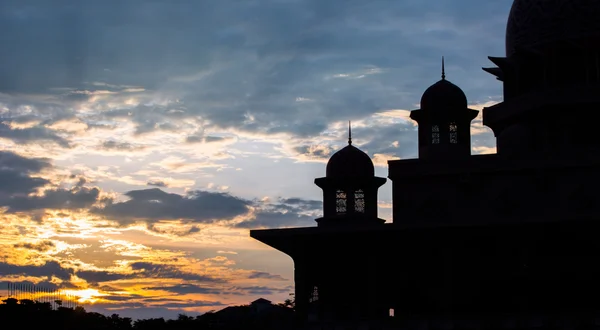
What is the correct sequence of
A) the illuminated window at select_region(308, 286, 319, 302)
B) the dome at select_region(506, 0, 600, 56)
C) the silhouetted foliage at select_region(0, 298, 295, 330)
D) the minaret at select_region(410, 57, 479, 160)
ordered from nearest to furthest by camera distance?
the dome at select_region(506, 0, 600, 56) < the minaret at select_region(410, 57, 479, 160) < the illuminated window at select_region(308, 286, 319, 302) < the silhouetted foliage at select_region(0, 298, 295, 330)

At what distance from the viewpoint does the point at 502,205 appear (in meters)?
38.1

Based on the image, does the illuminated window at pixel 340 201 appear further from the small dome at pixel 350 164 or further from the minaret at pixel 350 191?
the small dome at pixel 350 164

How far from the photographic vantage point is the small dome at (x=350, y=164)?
44.5 m

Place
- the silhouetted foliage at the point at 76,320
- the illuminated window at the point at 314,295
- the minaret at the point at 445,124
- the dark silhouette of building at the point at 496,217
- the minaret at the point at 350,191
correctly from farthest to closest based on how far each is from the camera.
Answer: the silhouetted foliage at the point at 76,320 → the minaret at the point at 350,191 → the illuminated window at the point at 314,295 → the minaret at the point at 445,124 → the dark silhouette of building at the point at 496,217

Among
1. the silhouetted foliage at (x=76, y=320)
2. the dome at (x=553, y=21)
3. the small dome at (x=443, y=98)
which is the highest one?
the dome at (x=553, y=21)

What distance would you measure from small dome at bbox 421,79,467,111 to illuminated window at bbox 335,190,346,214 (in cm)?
603

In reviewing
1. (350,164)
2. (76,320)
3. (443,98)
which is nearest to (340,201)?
Answer: (350,164)

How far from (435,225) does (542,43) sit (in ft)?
32.2

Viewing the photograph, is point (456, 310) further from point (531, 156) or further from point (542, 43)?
point (542, 43)

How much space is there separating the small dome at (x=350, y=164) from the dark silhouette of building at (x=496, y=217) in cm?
244

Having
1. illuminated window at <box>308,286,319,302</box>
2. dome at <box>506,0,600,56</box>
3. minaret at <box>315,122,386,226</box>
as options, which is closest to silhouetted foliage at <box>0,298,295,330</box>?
illuminated window at <box>308,286,319,302</box>

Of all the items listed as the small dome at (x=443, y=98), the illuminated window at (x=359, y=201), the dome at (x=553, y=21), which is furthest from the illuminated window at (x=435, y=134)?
the illuminated window at (x=359, y=201)

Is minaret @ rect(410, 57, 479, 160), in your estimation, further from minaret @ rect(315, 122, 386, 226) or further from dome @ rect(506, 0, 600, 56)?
minaret @ rect(315, 122, 386, 226)

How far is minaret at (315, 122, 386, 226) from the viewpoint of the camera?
44.0 metres
